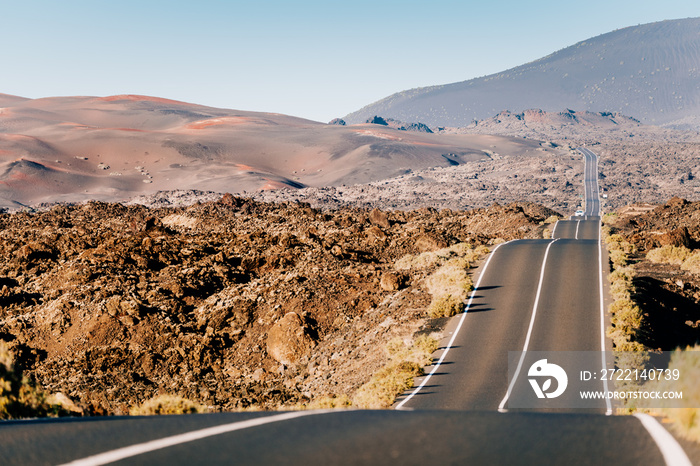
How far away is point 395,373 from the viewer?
60.8 feet

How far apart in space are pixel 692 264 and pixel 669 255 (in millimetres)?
2283

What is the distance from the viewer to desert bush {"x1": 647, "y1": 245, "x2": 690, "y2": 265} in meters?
37.9

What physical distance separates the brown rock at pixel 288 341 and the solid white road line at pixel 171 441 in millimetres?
18120

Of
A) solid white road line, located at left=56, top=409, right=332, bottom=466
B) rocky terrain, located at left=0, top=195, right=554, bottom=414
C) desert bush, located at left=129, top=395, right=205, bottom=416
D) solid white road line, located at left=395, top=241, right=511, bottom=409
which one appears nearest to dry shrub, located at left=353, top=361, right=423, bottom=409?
solid white road line, located at left=395, top=241, right=511, bottom=409

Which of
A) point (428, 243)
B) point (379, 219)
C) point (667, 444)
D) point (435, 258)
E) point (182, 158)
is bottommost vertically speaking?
point (435, 258)

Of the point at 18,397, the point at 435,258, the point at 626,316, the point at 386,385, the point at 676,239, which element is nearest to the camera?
the point at 18,397

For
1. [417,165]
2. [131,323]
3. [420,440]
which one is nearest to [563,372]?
[420,440]

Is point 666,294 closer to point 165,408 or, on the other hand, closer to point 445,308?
point 445,308

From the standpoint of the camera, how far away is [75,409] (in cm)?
1058

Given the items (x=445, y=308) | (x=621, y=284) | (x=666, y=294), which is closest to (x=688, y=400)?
(x=445, y=308)

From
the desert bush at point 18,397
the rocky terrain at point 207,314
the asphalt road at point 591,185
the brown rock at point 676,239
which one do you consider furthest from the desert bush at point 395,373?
the asphalt road at point 591,185

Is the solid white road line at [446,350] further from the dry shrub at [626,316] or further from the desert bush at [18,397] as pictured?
the desert bush at [18,397]

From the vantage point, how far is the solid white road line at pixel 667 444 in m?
4.30

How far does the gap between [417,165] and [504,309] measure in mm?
144478
